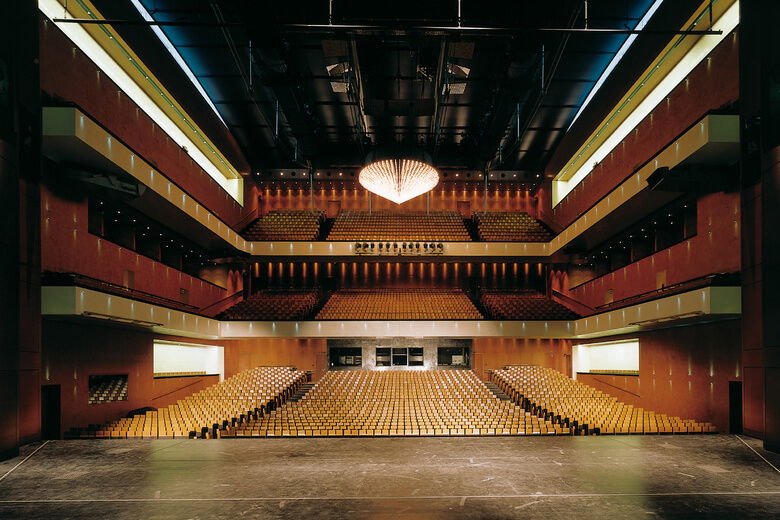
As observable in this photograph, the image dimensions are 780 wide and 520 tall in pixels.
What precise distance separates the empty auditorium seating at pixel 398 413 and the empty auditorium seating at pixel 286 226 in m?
6.57

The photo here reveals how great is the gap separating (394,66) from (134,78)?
6.18 m

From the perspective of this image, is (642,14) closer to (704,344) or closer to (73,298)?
(704,344)

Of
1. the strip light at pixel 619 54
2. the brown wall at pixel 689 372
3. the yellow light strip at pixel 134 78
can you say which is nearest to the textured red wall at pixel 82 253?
the yellow light strip at pixel 134 78

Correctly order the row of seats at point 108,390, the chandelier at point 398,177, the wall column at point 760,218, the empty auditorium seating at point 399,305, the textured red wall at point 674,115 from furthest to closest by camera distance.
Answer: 1. the empty auditorium seating at point 399,305
2. the chandelier at point 398,177
3. the row of seats at point 108,390
4. the textured red wall at point 674,115
5. the wall column at point 760,218

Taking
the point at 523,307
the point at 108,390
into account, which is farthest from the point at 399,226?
the point at 108,390

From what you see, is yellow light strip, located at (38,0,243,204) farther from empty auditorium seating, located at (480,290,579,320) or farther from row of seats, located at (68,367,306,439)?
empty auditorium seating, located at (480,290,579,320)

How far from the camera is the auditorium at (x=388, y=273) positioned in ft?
21.3

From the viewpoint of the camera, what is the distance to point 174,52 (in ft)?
39.7

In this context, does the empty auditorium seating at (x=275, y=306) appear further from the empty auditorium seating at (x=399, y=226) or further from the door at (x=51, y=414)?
the door at (x=51, y=414)

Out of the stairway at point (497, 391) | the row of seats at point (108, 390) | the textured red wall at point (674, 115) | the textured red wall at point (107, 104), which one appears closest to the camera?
the textured red wall at point (107, 104)

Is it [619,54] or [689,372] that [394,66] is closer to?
[619,54]

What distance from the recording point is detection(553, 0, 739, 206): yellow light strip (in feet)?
32.2

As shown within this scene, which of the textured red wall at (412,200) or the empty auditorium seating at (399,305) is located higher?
the textured red wall at (412,200)

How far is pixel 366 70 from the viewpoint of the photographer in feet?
42.4
